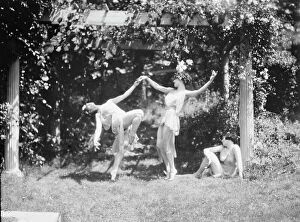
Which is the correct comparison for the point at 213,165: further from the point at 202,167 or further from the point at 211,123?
the point at 211,123

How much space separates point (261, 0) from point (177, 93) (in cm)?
203

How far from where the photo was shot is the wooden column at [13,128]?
9141 millimetres

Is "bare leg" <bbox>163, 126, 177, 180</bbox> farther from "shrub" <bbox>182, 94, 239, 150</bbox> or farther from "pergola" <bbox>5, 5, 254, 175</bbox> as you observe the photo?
"shrub" <bbox>182, 94, 239, 150</bbox>

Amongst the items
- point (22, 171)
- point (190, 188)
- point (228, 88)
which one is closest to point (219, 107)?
point (228, 88)

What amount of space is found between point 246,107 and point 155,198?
2367 mm

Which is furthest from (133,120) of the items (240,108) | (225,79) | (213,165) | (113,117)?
(225,79)

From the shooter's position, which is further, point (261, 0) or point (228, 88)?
point (228, 88)

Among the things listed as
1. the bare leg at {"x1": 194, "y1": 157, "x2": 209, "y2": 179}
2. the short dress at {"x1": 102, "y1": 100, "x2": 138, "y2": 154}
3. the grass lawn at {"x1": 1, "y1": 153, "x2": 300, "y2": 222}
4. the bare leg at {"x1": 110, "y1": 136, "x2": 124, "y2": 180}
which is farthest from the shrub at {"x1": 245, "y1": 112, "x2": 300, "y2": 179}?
the short dress at {"x1": 102, "y1": 100, "x2": 138, "y2": 154}

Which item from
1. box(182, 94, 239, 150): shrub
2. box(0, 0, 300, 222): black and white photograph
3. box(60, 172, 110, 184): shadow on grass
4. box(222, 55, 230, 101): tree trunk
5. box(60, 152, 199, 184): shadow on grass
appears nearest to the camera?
box(0, 0, 300, 222): black and white photograph

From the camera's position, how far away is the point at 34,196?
786 cm

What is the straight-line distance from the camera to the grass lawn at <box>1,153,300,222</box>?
7.14 metres

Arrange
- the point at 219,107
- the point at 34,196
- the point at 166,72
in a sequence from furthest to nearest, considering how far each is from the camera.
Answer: the point at 166,72
the point at 219,107
the point at 34,196

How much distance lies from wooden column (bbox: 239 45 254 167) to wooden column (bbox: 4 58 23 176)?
3727 millimetres

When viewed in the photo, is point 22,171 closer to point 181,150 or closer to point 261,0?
point 181,150
